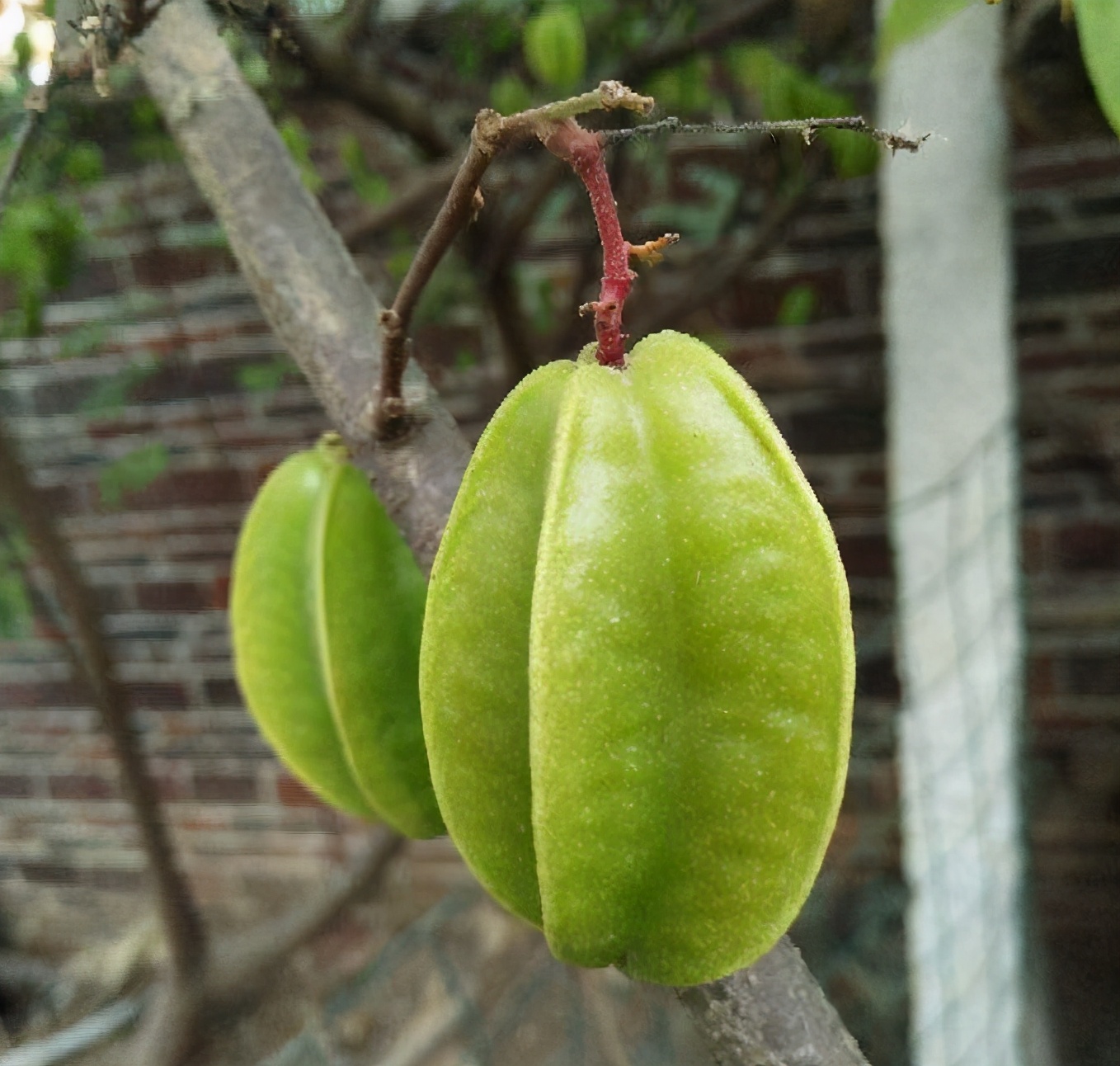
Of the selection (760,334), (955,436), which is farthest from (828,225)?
(955,436)

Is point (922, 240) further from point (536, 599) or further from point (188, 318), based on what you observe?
point (188, 318)

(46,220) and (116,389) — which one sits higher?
(46,220)

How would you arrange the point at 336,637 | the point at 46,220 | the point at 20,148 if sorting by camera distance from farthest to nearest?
the point at 46,220 < the point at 20,148 < the point at 336,637

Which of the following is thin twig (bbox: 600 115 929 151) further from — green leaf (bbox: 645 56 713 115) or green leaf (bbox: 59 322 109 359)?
green leaf (bbox: 59 322 109 359)

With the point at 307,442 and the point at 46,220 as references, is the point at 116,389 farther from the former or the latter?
the point at 46,220

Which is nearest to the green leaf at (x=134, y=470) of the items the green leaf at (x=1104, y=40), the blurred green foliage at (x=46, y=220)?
the blurred green foliage at (x=46, y=220)

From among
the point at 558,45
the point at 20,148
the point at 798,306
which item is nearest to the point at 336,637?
the point at 20,148

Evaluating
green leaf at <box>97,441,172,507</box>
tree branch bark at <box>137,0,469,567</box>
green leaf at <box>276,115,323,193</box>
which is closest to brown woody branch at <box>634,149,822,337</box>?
green leaf at <box>276,115,323,193</box>
